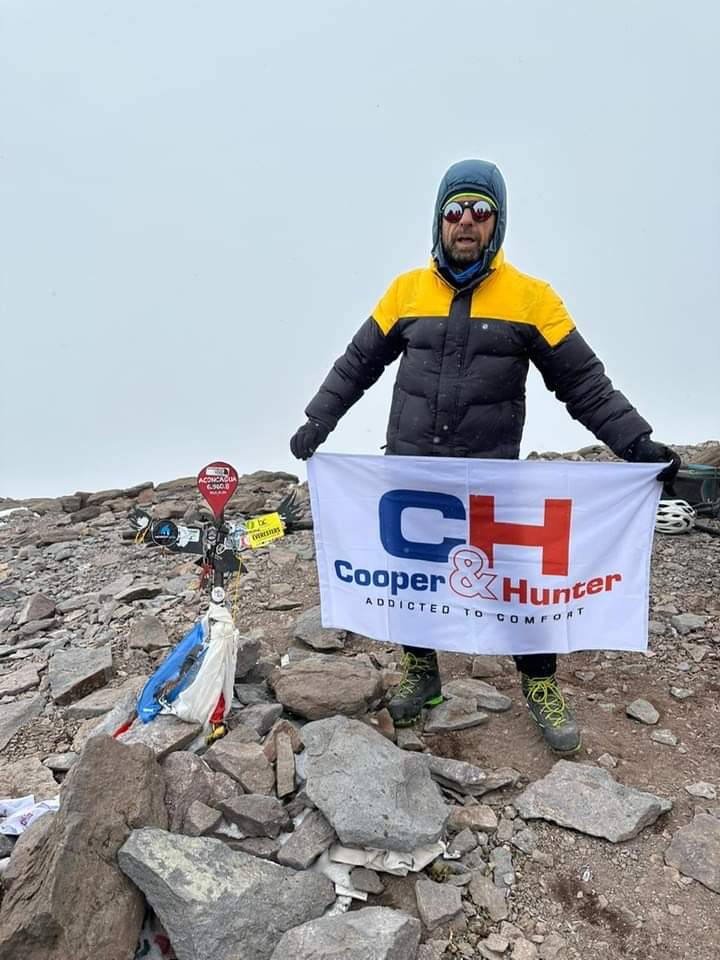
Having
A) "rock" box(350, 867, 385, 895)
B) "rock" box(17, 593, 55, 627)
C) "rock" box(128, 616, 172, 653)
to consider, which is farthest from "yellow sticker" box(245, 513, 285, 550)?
"rock" box(17, 593, 55, 627)

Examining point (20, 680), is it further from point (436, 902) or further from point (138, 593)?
point (436, 902)

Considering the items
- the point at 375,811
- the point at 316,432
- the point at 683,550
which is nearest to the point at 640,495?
the point at 316,432

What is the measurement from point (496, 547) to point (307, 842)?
1773 mm

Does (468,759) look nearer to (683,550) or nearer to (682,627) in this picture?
(682,627)

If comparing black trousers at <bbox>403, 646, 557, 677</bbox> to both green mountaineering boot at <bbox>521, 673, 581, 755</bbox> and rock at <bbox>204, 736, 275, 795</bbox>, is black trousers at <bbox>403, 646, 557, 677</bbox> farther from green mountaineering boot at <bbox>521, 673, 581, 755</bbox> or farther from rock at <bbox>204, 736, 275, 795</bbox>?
rock at <bbox>204, 736, 275, 795</bbox>

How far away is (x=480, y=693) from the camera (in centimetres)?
438

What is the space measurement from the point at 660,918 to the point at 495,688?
179 cm

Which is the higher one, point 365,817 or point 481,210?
point 481,210

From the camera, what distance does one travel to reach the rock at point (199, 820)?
2.87 m

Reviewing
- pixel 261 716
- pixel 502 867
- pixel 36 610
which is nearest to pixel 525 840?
pixel 502 867

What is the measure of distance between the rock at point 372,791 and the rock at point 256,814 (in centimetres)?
16

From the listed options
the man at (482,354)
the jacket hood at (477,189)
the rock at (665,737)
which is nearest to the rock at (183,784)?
the man at (482,354)

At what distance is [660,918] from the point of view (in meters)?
2.81

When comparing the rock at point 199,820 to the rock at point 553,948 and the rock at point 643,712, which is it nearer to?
the rock at point 553,948
